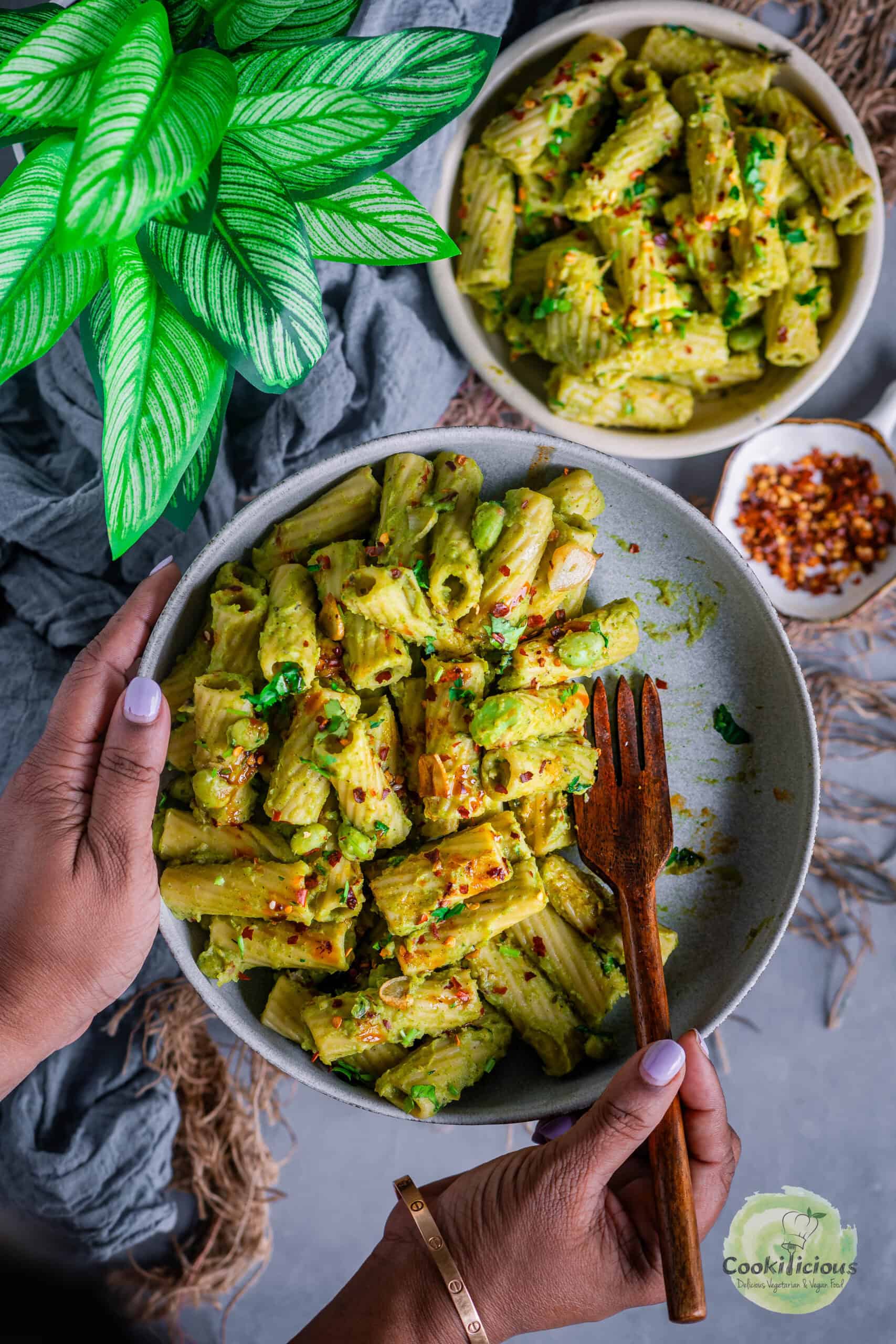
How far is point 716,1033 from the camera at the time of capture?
1.86 metres

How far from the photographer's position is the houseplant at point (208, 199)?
90cm

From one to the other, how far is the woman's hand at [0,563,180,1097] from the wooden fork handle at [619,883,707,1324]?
60cm

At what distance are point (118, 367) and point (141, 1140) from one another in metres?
1.30

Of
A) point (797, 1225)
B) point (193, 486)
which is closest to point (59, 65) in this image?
point (193, 486)

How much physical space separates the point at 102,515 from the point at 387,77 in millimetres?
814

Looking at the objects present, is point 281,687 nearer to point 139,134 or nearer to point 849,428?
point 139,134

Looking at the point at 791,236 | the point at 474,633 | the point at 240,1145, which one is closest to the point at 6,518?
the point at 474,633

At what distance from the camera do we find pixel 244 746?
1.21 metres

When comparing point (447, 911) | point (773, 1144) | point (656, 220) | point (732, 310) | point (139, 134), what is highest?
point (139, 134)

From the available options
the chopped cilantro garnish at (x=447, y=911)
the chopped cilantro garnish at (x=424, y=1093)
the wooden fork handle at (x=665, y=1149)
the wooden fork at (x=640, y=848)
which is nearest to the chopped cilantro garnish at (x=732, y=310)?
the wooden fork at (x=640, y=848)

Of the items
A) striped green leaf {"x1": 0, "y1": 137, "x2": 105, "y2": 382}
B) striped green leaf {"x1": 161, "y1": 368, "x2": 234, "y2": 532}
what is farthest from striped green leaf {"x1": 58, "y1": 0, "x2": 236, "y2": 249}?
striped green leaf {"x1": 161, "y1": 368, "x2": 234, "y2": 532}

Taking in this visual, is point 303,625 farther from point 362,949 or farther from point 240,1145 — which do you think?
point 240,1145

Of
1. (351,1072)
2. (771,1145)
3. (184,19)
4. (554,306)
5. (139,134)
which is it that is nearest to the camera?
(139,134)

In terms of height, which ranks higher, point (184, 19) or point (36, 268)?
point (184, 19)
